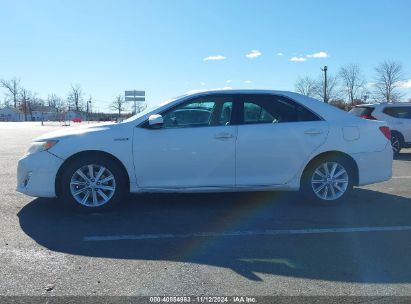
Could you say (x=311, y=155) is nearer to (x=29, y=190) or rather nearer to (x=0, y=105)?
(x=29, y=190)

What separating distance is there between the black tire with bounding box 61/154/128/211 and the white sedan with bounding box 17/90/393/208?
0.01 meters

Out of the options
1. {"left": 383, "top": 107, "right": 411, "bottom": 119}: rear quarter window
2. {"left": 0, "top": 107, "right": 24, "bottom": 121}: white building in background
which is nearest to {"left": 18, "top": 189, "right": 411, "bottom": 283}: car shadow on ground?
{"left": 383, "top": 107, "right": 411, "bottom": 119}: rear quarter window

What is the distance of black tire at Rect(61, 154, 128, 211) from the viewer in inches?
232

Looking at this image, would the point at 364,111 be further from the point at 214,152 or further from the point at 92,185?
the point at 92,185

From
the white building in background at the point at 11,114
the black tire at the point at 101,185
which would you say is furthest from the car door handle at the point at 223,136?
the white building in background at the point at 11,114

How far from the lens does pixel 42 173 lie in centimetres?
584

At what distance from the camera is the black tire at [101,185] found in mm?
5896

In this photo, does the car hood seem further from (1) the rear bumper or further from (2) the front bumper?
(1) the rear bumper

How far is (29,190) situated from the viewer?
5891 mm

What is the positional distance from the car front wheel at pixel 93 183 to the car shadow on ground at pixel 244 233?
7.0 inches

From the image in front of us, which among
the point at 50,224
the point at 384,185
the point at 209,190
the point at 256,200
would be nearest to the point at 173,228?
the point at 209,190

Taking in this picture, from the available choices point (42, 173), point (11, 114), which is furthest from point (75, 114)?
point (42, 173)

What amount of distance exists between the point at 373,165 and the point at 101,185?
378 cm

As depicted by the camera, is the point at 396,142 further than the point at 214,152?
Yes
